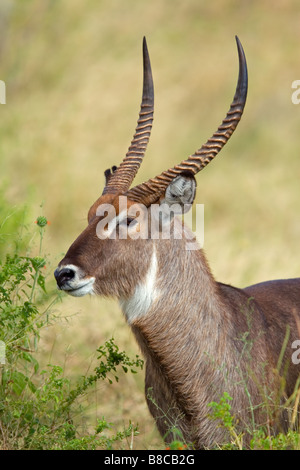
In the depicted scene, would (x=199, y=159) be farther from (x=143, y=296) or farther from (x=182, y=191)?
(x=143, y=296)

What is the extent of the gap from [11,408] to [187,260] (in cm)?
141

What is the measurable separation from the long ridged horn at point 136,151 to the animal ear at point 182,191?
35cm

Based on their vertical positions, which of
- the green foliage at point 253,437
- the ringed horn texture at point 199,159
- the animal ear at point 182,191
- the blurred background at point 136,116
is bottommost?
the green foliage at point 253,437

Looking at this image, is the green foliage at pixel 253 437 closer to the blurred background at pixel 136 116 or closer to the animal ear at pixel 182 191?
the animal ear at pixel 182 191

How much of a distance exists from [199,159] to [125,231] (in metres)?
0.63

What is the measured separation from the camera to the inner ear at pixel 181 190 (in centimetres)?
496

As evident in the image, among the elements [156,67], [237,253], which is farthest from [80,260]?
[156,67]

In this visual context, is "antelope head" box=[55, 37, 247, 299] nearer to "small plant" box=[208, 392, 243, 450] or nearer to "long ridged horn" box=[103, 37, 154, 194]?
"long ridged horn" box=[103, 37, 154, 194]

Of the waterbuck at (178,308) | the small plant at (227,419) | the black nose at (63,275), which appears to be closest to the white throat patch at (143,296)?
the waterbuck at (178,308)

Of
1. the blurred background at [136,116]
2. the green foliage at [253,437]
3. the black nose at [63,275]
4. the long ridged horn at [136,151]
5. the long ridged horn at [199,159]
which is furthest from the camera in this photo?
the blurred background at [136,116]

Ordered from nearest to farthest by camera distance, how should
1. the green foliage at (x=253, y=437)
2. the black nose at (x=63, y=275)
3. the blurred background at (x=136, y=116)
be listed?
the green foliage at (x=253, y=437)
the black nose at (x=63, y=275)
the blurred background at (x=136, y=116)

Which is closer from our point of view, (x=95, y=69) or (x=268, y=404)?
(x=268, y=404)
